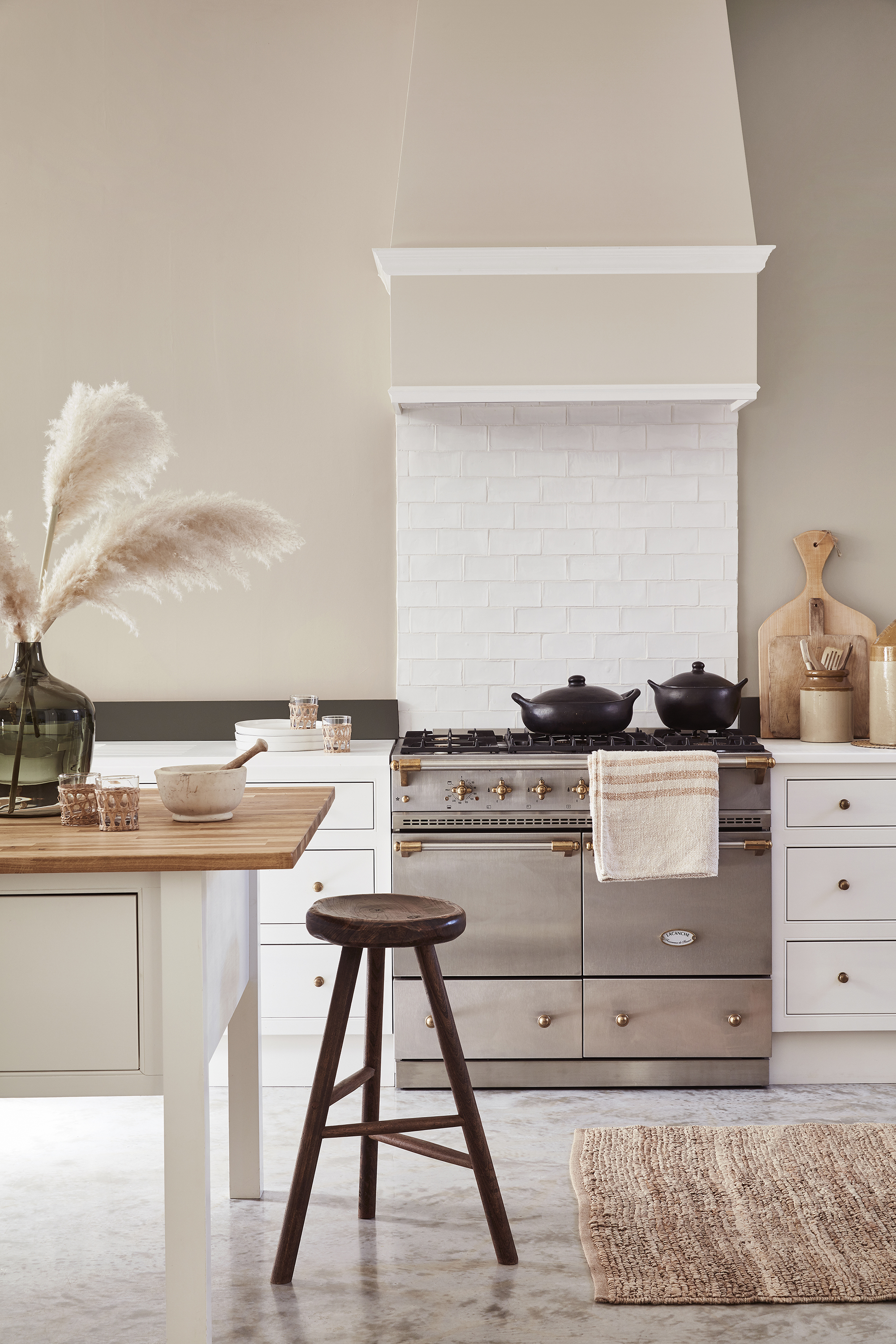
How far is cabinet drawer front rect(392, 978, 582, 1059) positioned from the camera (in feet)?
11.3

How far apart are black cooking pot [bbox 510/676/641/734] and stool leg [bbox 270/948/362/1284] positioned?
1421mm

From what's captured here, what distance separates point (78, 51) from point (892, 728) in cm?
385

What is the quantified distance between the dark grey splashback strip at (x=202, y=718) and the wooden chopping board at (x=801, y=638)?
1414 mm

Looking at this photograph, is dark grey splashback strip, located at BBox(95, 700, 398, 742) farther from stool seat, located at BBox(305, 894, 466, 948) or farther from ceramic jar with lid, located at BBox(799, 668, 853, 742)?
stool seat, located at BBox(305, 894, 466, 948)

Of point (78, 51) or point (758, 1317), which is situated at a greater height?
point (78, 51)

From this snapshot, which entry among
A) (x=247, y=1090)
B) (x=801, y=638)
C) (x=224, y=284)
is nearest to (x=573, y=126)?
(x=224, y=284)

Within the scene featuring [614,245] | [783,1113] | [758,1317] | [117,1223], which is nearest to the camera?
[758,1317]

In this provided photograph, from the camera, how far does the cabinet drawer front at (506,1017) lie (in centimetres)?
343

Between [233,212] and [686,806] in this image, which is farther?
[233,212]

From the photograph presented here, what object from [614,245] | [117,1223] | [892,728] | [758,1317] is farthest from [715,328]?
[117,1223]

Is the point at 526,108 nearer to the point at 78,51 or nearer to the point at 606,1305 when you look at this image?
the point at 78,51

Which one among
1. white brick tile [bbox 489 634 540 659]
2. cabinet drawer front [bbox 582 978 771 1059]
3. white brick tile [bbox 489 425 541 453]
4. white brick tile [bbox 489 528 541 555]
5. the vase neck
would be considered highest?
white brick tile [bbox 489 425 541 453]

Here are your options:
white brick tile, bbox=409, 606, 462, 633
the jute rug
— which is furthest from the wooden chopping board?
the jute rug

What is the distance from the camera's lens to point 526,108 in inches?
143
